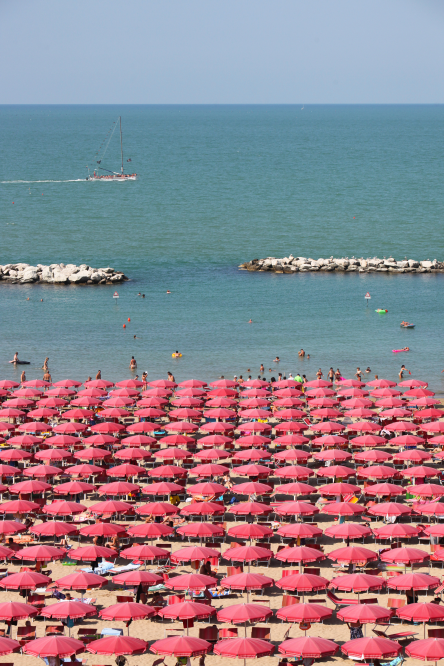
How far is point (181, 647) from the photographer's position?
18516 millimetres

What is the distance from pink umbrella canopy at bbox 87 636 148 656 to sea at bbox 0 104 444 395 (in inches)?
1054

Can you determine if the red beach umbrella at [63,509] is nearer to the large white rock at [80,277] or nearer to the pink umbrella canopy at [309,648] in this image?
the pink umbrella canopy at [309,648]

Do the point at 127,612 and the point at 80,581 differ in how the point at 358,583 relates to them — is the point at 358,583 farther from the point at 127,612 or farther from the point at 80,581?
the point at 80,581

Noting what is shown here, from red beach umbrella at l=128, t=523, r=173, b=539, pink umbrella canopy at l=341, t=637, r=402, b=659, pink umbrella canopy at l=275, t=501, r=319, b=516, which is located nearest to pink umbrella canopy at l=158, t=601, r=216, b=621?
pink umbrella canopy at l=341, t=637, r=402, b=659

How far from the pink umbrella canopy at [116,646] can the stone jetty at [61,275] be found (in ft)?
168

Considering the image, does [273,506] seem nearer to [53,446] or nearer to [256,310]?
[53,446]

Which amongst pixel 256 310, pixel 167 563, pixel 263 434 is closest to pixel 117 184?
pixel 256 310

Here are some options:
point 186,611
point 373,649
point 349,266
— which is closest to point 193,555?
point 186,611

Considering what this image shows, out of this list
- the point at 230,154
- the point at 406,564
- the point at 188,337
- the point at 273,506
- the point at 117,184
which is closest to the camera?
the point at 406,564

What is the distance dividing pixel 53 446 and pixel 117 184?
366 feet

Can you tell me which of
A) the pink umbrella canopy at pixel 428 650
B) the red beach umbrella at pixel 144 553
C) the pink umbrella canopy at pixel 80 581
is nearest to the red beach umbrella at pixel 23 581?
the pink umbrella canopy at pixel 80 581

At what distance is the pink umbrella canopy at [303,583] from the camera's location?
21047mm

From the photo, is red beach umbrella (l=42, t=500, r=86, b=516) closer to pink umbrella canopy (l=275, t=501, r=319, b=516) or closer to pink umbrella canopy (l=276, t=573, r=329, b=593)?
pink umbrella canopy (l=275, t=501, r=319, b=516)

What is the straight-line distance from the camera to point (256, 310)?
2391 inches
